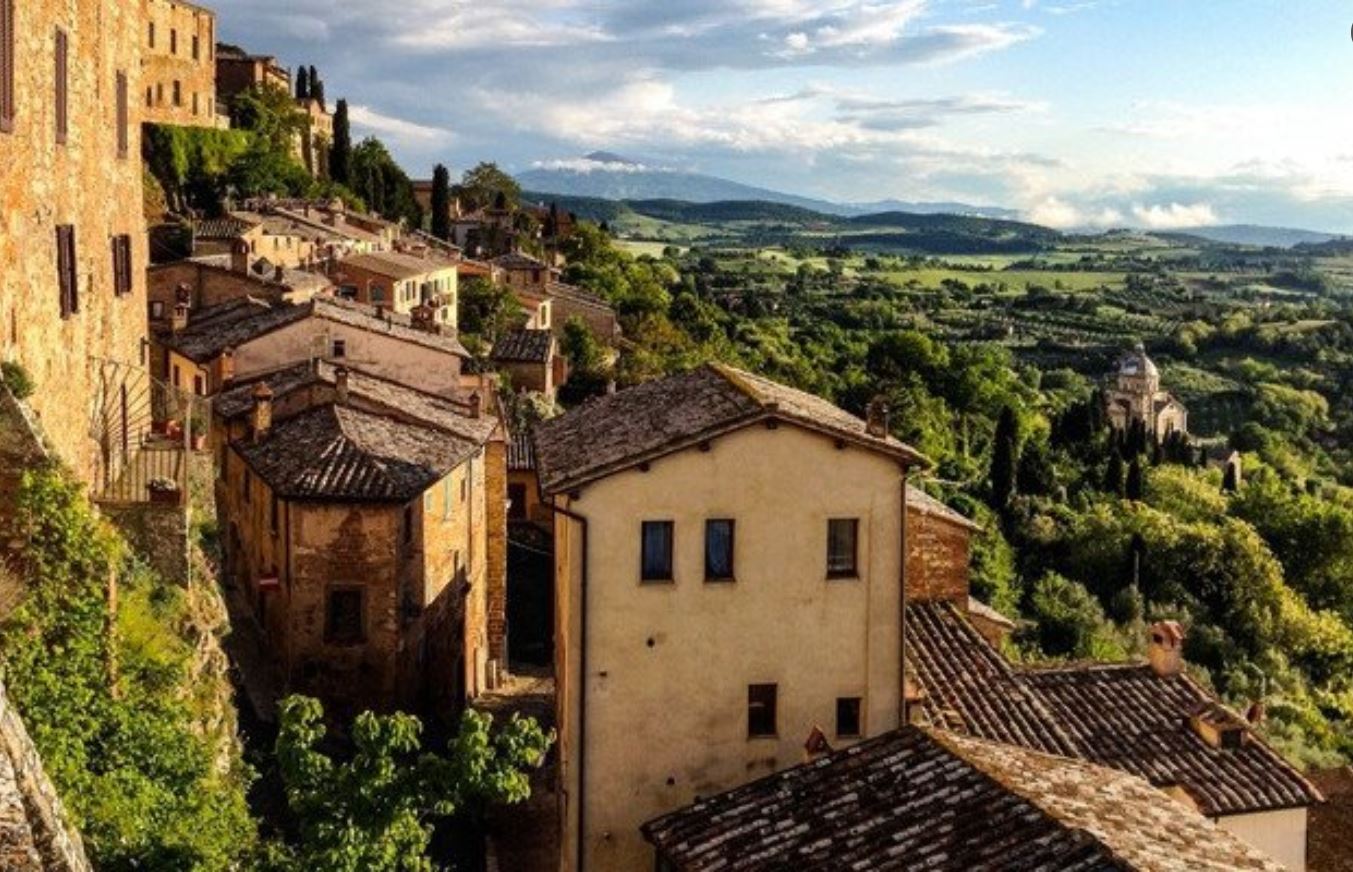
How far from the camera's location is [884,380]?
91.4m

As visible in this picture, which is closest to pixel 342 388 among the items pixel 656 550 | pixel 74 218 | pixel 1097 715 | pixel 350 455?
pixel 350 455

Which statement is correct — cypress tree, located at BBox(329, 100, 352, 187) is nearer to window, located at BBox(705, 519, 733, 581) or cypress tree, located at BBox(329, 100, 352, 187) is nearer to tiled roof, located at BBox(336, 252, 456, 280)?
tiled roof, located at BBox(336, 252, 456, 280)

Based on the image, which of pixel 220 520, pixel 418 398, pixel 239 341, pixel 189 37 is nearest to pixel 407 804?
pixel 220 520

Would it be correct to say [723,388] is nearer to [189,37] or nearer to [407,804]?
[407,804]

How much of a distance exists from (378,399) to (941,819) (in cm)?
1964

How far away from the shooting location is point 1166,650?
25.3 metres

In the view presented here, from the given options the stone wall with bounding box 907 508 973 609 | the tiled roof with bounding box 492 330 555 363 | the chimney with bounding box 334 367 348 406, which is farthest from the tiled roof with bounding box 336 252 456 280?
the stone wall with bounding box 907 508 973 609

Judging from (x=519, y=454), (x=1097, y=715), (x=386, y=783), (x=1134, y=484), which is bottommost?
(x=1134, y=484)

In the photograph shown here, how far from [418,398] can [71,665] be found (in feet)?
64.2

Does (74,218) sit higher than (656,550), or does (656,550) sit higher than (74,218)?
(74,218)

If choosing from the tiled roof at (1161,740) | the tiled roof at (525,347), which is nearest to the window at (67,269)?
the tiled roof at (1161,740)

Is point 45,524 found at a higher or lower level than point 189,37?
lower

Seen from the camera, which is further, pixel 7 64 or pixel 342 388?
pixel 342 388

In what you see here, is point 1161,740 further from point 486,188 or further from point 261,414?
point 486,188
